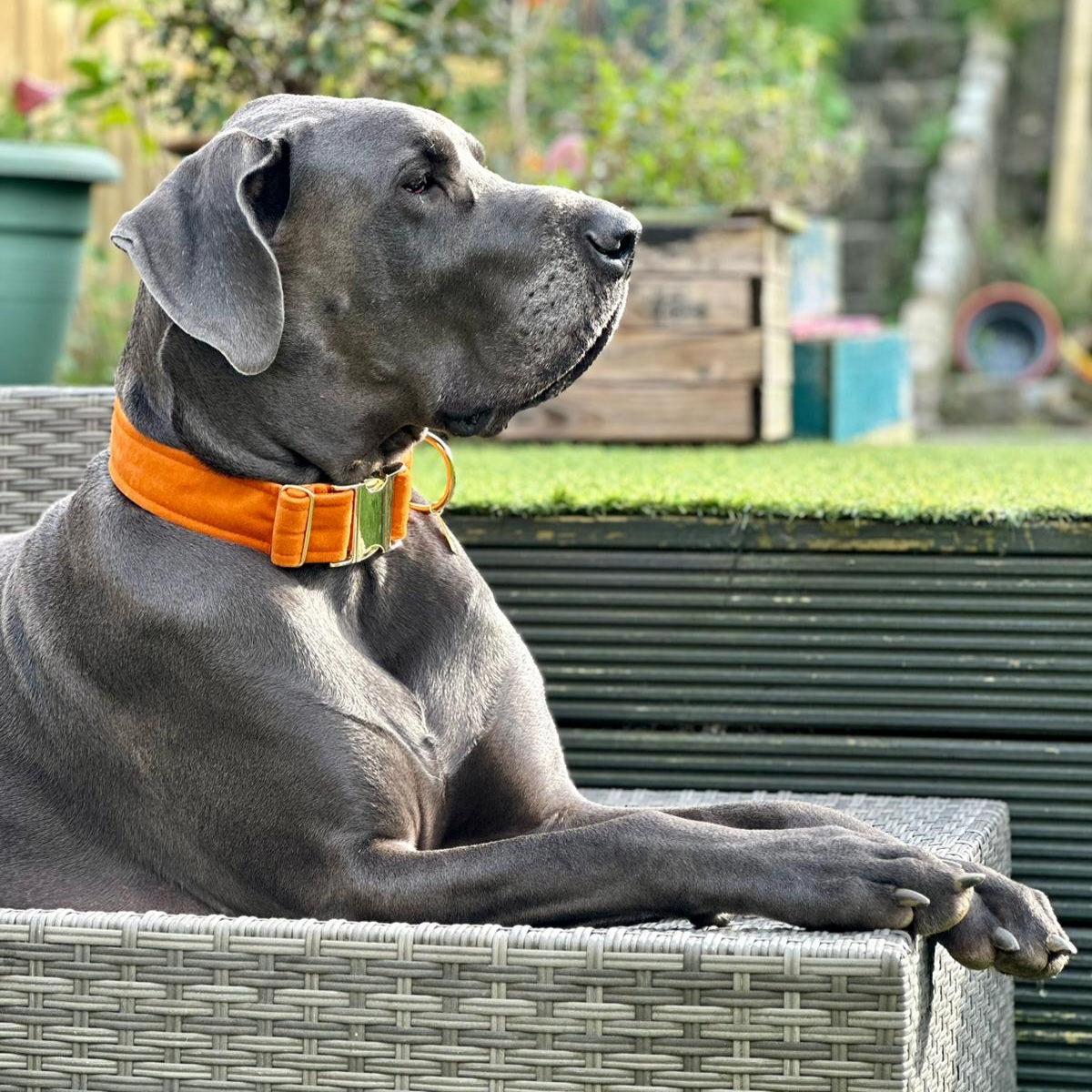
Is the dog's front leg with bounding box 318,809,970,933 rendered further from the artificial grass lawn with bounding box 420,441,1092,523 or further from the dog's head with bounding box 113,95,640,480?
the artificial grass lawn with bounding box 420,441,1092,523

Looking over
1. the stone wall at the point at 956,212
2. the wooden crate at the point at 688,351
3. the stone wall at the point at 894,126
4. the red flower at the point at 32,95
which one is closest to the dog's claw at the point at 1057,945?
the wooden crate at the point at 688,351

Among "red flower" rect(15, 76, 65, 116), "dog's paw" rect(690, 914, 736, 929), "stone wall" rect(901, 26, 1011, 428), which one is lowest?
"stone wall" rect(901, 26, 1011, 428)

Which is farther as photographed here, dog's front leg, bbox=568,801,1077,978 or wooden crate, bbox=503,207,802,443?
wooden crate, bbox=503,207,802,443

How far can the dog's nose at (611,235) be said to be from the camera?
2234 millimetres

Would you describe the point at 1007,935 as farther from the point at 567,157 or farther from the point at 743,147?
the point at 743,147

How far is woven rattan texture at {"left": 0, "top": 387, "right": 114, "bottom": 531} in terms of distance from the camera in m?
3.13

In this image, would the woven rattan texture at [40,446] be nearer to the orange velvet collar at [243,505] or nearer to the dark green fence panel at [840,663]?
the dark green fence panel at [840,663]

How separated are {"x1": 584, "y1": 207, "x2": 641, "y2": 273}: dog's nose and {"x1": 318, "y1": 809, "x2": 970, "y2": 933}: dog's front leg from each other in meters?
0.70

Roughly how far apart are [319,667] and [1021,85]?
43.4ft

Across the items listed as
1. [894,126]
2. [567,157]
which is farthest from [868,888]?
[894,126]

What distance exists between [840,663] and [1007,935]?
0.99 m

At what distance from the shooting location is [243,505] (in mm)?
2186

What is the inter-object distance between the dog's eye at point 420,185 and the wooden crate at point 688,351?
7.26ft

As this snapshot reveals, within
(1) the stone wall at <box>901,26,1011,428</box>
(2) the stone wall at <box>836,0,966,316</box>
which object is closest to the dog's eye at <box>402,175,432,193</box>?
Result: (1) the stone wall at <box>901,26,1011,428</box>
